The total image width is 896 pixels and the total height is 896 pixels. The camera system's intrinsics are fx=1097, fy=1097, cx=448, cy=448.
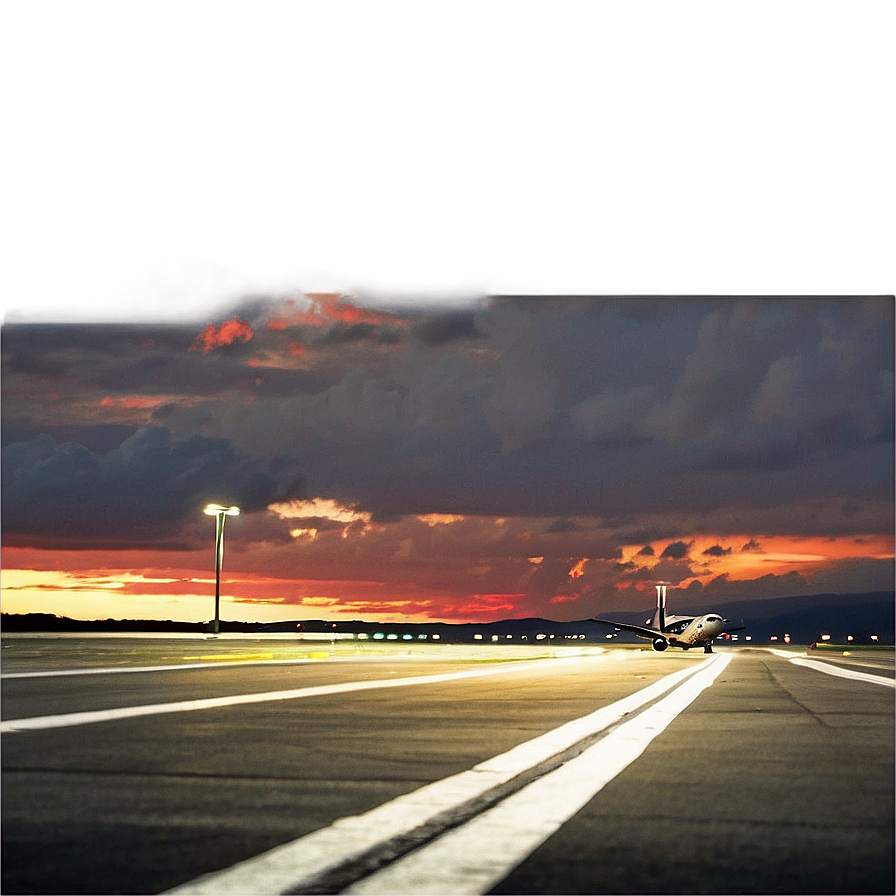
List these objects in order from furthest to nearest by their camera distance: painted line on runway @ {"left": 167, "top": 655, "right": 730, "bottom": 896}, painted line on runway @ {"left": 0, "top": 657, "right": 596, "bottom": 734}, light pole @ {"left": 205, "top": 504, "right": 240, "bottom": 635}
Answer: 1. light pole @ {"left": 205, "top": 504, "right": 240, "bottom": 635}
2. painted line on runway @ {"left": 0, "top": 657, "right": 596, "bottom": 734}
3. painted line on runway @ {"left": 167, "top": 655, "right": 730, "bottom": 896}

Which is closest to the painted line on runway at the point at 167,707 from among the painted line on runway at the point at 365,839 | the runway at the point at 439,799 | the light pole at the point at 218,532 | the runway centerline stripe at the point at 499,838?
the runway at the point at 439,799

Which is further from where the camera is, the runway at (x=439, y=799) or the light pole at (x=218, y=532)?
the light pole at (x=218, y=532)

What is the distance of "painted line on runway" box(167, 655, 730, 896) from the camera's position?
14.7ft

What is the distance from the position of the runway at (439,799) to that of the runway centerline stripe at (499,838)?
19 millimetres

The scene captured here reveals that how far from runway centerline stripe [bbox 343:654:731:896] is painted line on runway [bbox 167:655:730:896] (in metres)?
0.14

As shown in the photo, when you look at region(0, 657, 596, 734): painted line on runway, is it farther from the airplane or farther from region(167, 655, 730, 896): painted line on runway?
the airplane

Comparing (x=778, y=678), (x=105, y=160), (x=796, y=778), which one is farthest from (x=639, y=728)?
(x=778, y=678)

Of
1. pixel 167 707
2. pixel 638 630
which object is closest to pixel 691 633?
pixel 638 630

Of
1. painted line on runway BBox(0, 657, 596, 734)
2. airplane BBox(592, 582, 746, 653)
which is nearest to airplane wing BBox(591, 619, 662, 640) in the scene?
airplane BBox(592, 582, 746, 653)

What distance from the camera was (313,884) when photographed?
4.45 meters

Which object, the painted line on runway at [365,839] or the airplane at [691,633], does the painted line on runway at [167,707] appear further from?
the airplane at [691,633]

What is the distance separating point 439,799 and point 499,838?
119 centimetres

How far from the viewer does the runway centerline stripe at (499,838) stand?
4.48 meters

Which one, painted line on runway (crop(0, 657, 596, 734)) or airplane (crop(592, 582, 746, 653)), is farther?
airplane (crop(592, 582, 746, 653))
